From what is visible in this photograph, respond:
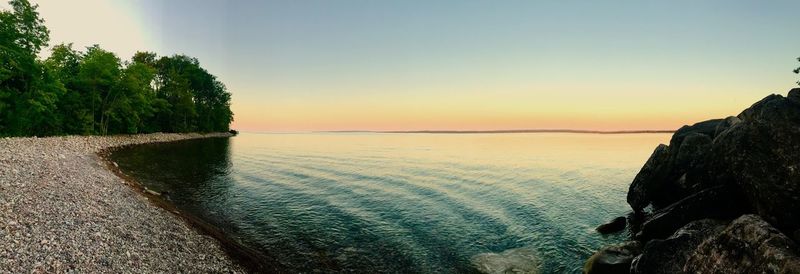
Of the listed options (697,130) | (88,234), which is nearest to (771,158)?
(697,130)

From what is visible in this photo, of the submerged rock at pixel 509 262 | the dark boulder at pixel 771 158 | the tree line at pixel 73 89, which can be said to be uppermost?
the tree line at pixel 73 89

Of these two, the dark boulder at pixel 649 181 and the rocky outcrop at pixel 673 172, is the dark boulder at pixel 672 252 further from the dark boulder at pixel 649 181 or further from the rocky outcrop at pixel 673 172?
the dark boulder at pixel 649 181

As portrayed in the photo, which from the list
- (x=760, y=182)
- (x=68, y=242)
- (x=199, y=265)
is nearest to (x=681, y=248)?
(x=760, y=182)

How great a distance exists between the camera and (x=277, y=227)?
69.6 ft

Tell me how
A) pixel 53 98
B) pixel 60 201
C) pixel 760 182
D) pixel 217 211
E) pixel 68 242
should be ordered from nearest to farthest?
pixel 68 242
pixel 760 182
pixel 60 201
pixel 217 211
pixel 53 98

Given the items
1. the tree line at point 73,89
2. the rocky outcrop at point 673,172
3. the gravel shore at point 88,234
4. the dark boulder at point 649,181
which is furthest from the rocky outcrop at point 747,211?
the tree line at point 73,89

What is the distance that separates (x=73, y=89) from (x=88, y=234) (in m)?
83.4

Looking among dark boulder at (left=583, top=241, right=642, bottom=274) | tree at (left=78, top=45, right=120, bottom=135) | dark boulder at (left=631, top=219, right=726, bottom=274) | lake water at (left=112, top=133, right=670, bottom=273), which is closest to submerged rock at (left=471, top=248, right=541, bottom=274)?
lake water at (left=112, top=133, right=670, bottom=273)

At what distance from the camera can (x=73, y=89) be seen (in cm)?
7281

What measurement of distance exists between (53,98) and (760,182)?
282 feet

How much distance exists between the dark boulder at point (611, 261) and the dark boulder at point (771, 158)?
4892 millimetres

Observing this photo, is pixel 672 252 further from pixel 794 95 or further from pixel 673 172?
pixel 673 172

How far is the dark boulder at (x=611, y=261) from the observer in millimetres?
14922

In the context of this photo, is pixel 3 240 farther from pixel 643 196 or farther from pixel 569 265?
pixel 643 196
